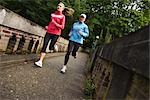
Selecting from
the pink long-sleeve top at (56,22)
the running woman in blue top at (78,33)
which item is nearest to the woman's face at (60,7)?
the pink long-sleeve top at (56,22)

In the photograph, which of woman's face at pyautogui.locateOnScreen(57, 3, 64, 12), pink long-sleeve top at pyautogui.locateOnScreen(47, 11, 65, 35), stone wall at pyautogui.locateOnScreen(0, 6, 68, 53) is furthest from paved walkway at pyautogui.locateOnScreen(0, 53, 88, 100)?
woman's face at pyautogui.locateOnScreen(57, 3, 64, 12)

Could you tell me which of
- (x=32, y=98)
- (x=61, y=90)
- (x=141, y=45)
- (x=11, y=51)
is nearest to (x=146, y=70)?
(x=141, y=45)

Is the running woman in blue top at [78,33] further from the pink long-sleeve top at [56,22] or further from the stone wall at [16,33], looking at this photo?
the stone wall at [16,33]

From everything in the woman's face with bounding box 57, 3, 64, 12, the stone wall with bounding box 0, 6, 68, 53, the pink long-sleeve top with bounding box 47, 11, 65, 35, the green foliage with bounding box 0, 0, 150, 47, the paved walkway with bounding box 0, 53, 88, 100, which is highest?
the green foliage with bounding box 0, 0, 150, 47

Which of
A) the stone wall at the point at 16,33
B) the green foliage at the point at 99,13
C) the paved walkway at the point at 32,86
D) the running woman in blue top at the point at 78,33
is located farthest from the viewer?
the green foliage at the point at 99,13

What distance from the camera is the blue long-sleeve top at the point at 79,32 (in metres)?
9.30

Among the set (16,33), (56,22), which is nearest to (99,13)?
(16,33)

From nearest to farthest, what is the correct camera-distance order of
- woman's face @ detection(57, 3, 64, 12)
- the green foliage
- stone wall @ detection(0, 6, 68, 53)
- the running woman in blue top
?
stone wall @ detection(0, 6, 68, 53) < woman's face @ detection(57, 3, 64, 12) < the running woman in blue top < the green foliage

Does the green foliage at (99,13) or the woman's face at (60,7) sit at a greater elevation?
the green foliage at (99,13)

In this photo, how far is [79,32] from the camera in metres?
9.27

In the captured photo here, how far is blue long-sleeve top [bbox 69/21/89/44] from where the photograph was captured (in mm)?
9298

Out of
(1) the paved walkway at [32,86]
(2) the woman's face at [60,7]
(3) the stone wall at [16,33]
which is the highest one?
(2) the woman's face at [60,7]

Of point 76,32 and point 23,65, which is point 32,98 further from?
point 76,32

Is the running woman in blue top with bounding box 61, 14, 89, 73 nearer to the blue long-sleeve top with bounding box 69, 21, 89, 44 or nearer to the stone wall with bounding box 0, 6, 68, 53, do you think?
the blue long-sleeve top with bounding box 69, 21, 89, 44
